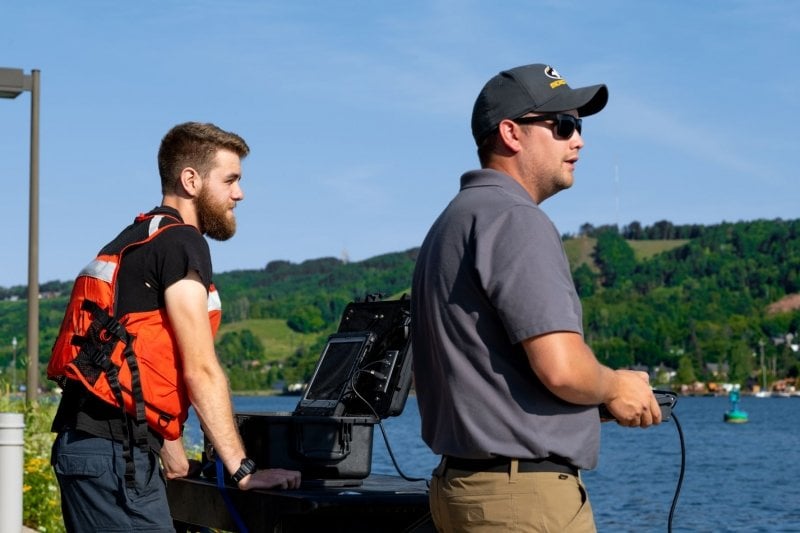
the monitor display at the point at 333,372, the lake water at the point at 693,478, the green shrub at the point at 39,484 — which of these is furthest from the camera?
the lake water at the point at 693,478

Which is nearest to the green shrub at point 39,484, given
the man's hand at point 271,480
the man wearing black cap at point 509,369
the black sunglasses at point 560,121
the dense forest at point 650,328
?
the man's hand at point 271,480

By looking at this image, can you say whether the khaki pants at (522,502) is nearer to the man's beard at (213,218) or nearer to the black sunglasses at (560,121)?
the black sunglasses at (560,121)

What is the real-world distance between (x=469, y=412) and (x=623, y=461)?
55864mm

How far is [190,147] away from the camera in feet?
13.3

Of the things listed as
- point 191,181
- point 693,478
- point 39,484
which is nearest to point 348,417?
point 191,181

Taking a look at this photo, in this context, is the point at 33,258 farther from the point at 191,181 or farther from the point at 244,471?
the point at 244,471

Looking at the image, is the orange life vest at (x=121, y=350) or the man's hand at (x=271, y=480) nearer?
the orange life vest at (x=121, y=350)

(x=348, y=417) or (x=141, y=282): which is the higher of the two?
(x=141, y=282)

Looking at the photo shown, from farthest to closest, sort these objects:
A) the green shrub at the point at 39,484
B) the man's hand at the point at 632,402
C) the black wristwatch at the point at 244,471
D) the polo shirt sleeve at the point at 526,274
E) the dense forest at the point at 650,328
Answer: the dense forest at the point at 650,328
the green shrub at the point at 39,484
the black wristwatch at the point at 244,471
the man's hand at the point at 632,402
the polo shirt sleeve at the point at 526,274

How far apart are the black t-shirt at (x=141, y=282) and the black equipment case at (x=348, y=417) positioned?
1.67ft

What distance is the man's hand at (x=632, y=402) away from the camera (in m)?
3.20

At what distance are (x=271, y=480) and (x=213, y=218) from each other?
32.1 inches

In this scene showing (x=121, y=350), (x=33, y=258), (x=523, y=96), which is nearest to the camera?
(x=523, y=96)

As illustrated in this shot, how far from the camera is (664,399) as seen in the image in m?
3.47
